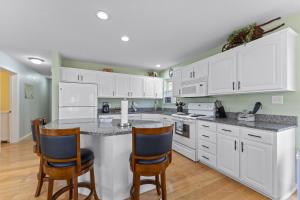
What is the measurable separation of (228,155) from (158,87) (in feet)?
11.1

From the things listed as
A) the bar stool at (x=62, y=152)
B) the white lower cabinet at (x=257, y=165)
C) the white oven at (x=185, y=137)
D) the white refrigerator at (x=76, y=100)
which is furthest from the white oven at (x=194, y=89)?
the bar stool at (x=62, y=152)

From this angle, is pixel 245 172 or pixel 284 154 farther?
pixel 245 172

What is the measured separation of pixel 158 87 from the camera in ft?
17.4

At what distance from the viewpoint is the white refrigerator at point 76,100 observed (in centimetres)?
337

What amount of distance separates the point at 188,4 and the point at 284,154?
2275mm

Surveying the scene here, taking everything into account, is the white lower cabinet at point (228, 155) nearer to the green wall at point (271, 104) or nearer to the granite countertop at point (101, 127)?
the green wall at point (271, 104)

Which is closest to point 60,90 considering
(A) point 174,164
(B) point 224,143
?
(A) point 174,164

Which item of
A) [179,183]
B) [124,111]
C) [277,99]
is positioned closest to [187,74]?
[277,99]

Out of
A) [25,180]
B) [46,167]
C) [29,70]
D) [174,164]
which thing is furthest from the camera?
[29,70]

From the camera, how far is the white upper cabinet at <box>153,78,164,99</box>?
5.25 meters

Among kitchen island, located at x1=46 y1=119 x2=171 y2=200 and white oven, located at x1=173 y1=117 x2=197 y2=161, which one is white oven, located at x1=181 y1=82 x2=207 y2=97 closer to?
white oven, located at x1=173 y1=117 x2=197 y2=161

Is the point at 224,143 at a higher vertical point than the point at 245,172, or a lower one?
higher

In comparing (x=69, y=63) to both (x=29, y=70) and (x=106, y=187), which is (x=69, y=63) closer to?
(x=29, y=70)

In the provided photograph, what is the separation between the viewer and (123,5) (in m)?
1.92
